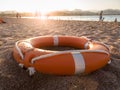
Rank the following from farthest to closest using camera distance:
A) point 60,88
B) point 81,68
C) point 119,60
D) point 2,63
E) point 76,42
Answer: point 76,42
point 119,60
point 2,63
point 81,68
point 60,88

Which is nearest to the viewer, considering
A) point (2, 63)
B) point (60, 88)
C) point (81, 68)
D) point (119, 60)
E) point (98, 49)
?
point (60, 88)

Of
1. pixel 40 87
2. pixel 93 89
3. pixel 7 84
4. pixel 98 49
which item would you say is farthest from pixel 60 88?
pixel 98 49

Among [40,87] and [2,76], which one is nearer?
[40,87]

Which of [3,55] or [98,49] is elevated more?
[98,49]

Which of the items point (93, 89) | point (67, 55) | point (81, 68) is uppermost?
point (67, 55)

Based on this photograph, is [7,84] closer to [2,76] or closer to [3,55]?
[2,76]

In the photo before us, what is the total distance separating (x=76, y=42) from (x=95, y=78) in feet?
3.90

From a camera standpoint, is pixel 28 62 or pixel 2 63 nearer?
pixel 28 62

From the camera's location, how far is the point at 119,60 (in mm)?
3672

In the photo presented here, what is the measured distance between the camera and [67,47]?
412cm

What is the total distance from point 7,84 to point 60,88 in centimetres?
72

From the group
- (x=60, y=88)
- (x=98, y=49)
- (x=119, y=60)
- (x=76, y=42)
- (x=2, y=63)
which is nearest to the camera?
(x=60, y=88)

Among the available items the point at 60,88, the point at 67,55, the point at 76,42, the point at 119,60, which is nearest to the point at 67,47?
the point at 76,42

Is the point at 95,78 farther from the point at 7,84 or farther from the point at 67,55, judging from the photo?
the point at 7,84
